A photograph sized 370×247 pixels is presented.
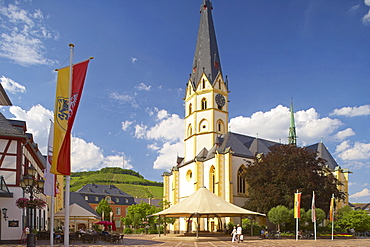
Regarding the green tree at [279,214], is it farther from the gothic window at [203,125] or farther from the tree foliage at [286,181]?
the gothic window at [203,125]

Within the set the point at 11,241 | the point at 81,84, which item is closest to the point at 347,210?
the point at 11,241

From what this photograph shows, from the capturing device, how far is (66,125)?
13.7 m

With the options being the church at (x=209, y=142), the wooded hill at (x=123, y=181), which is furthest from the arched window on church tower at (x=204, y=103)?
the wooded hill at (x=123, y=181)

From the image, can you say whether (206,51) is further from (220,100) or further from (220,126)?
(220,126)

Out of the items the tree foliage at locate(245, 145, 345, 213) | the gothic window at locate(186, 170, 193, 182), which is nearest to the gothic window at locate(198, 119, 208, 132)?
the gothic window at locate(186, 170, 193, 182)

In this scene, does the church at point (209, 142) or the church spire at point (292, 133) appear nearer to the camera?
the church at point (209, 142)

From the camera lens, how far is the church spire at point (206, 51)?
62312 millimetres

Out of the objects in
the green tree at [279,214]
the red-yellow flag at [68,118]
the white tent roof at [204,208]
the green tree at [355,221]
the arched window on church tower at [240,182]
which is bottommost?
the green tree at [355,221]

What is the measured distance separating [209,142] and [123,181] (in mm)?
89937

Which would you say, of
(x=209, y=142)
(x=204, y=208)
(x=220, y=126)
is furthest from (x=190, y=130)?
(x=204, y=208)

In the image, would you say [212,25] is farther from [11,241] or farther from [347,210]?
[11,241]

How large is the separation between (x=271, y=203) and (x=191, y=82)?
25.6m

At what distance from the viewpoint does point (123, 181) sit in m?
144

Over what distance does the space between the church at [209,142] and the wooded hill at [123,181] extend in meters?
70.1
